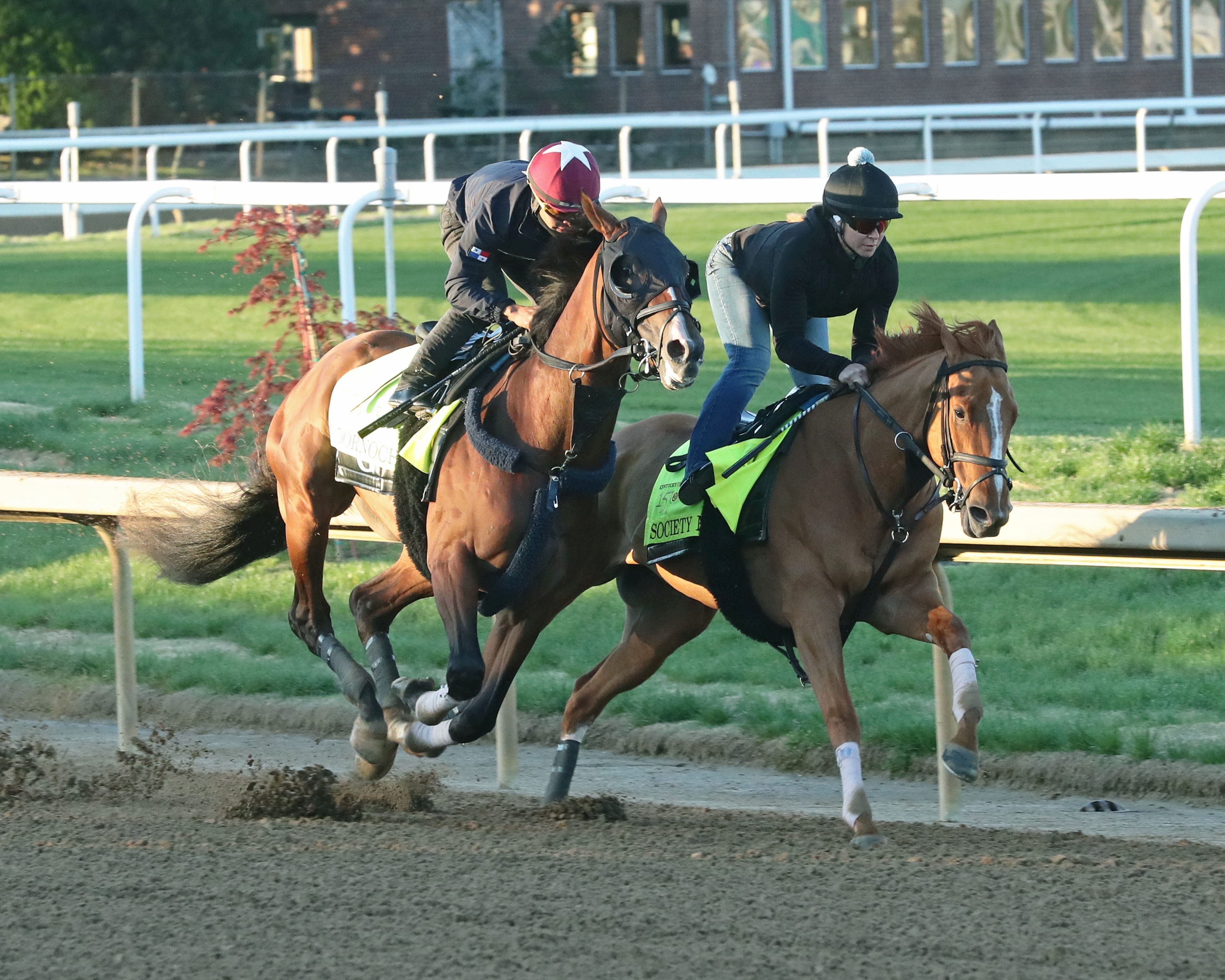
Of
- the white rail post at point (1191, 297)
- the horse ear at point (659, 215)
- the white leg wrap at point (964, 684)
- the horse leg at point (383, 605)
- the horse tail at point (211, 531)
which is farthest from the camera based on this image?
the white rail post at point (1191, 297)

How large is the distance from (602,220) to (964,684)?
1541 millimetres

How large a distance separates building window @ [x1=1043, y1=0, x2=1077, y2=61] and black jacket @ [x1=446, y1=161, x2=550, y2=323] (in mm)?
30065

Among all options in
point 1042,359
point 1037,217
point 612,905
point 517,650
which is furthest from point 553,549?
point 1037,217

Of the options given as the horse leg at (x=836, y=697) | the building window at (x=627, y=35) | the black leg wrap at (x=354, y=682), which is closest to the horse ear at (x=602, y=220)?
the horse leg at (x=836, y=697)

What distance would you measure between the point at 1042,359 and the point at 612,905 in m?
9.98

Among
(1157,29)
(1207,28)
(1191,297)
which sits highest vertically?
(1157,29)

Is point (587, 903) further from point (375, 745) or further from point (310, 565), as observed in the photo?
point (310, 565)

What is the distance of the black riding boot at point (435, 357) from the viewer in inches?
206

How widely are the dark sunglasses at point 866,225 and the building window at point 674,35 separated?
2880 cm

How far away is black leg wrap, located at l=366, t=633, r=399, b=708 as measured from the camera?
5480 millimetres

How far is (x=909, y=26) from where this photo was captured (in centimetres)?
3256

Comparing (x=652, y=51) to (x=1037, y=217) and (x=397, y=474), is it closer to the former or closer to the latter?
(x=1037, y=217)

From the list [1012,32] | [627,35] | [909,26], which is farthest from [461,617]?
[1012,32]

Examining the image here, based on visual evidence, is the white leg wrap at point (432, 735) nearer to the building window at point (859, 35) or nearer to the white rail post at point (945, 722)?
the white rail post at point (945, 722)
